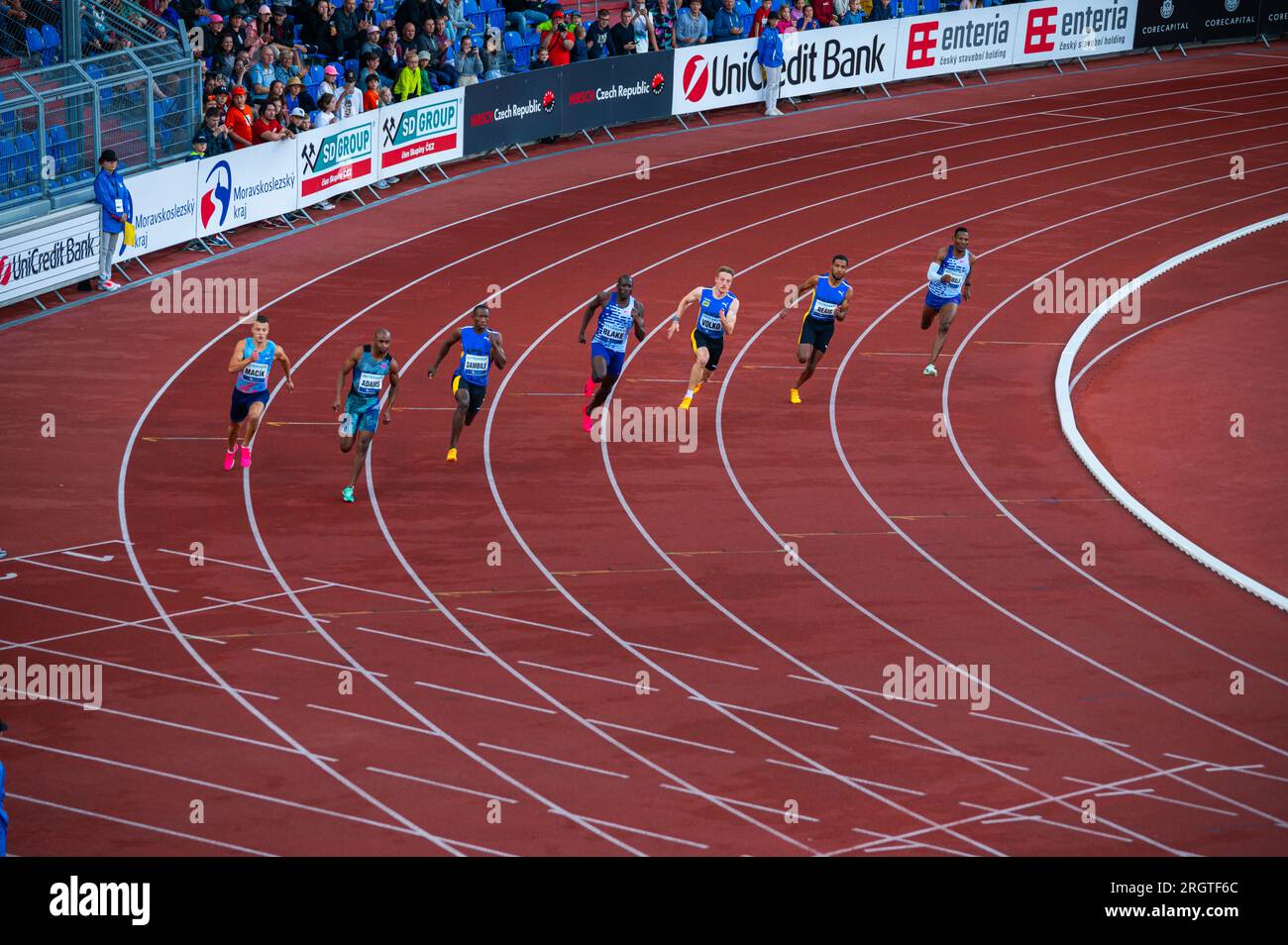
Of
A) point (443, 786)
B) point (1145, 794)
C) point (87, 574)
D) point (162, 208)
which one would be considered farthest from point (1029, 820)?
point (162, 208)

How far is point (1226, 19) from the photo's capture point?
36.0 m

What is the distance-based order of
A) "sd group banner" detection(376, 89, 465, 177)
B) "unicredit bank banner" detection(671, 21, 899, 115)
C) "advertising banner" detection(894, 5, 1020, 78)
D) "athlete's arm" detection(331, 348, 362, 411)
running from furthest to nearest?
"advertising banner" detection(894, 5, 1020, 78) → "unicredit bank banner" detection(671, 21, 899, 115) → "sd group banner" detection(376, 89, 465, 177) → "athlete's arm" detection(331, 348, 362, 411)

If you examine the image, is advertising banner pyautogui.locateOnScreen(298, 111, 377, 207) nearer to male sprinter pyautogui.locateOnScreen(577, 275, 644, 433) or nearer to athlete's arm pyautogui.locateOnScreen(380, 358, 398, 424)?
male sprinter pyautogui.locateOnScreen(577, 275, 644, 433)

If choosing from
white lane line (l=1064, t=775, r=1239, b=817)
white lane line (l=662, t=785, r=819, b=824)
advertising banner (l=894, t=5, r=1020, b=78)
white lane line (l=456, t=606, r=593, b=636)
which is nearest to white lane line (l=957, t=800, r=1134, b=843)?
white lane line (l=1064, t=775, r=1239, b=817)

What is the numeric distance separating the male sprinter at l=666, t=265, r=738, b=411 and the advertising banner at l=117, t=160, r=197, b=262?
737cm

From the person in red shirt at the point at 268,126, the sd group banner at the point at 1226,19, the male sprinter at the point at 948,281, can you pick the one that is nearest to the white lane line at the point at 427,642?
the male sprinter at the point at 948,281

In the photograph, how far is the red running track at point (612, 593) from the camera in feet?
34.4

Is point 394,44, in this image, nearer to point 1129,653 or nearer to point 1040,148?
point 1040,148

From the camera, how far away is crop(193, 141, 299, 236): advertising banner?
22.0 metres

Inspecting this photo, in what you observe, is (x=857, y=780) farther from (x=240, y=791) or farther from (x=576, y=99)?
(x=576, y=99)

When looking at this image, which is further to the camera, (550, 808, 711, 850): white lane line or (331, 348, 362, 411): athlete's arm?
(331, 348, 362, 411): athlete's arm

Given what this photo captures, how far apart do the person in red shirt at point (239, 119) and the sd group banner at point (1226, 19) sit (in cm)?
2154

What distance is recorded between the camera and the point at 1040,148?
28.8m

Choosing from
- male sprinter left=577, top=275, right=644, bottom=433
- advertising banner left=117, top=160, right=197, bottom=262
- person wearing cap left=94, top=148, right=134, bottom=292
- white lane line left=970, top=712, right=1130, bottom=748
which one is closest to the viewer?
white lane line left=970, top=712, right=1130, bottom=748
